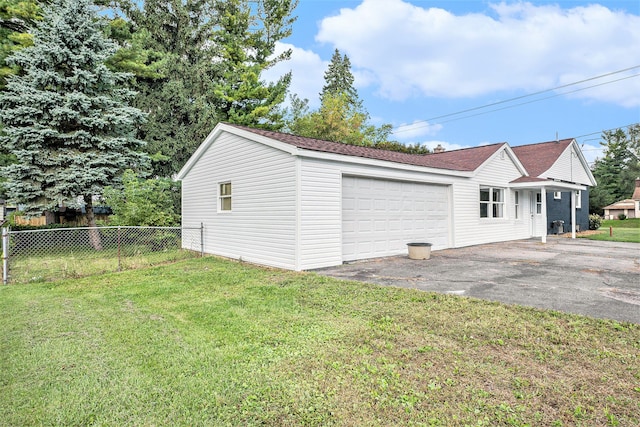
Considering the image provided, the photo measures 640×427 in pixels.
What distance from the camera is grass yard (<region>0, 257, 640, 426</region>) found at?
2.41m

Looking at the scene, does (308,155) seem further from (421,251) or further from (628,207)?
(628,207)

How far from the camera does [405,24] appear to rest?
47.8 ft

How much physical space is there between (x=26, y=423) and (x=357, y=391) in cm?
226

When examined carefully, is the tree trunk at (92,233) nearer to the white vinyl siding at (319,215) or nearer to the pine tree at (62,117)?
the pine tree at (62,117)

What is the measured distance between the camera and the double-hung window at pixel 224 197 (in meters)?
10.8

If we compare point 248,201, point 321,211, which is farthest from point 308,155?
point 248,201

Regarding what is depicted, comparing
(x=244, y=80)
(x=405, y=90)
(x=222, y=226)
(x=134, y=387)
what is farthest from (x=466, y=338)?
(x=405, y=90)

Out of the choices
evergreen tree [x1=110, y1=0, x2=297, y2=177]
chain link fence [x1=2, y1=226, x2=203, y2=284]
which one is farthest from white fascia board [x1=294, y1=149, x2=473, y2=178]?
evergreen tree [x1=110, y1=0, x2=297, y2=177]

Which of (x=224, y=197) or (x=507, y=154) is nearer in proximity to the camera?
(x=224, y=197)

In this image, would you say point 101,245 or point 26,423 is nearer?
point 26,423

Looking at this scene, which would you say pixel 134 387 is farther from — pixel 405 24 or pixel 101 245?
pixel 405 24

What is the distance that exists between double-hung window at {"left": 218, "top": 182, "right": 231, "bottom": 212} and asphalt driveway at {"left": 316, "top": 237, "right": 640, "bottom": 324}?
436 centimetres

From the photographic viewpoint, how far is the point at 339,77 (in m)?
42.3

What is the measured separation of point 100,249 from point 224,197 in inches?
229
